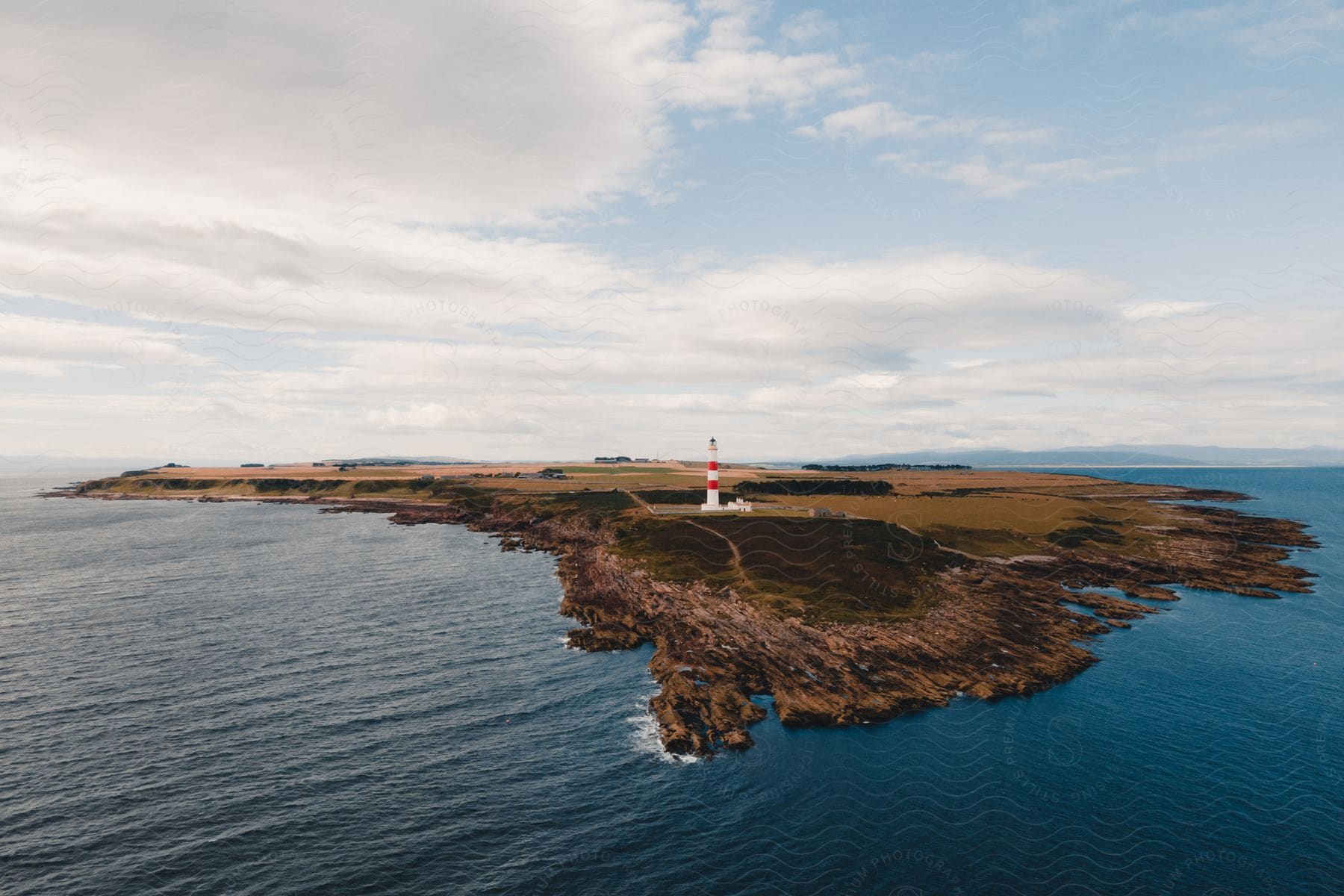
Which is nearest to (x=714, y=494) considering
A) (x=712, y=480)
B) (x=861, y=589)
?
(x=712, y=480)

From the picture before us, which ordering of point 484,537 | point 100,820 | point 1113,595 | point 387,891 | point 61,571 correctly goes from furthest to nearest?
point 484,537, point 61,571, point 1113,595, point 100,820, point 387,891

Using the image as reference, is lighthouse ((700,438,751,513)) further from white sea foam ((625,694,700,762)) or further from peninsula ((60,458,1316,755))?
white sea foam ((625,694,700,762))

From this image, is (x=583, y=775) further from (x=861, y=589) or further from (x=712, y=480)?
(x=712, y=480)

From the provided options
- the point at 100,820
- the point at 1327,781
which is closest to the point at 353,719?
the point at 100,820

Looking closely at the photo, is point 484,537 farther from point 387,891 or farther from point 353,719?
point 387,891

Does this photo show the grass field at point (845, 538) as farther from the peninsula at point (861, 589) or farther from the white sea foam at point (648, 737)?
the white sea foam at point (648, 737)

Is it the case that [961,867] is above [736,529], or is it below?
below

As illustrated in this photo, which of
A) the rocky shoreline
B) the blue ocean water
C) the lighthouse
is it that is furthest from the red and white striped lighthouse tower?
the blue ocean water
